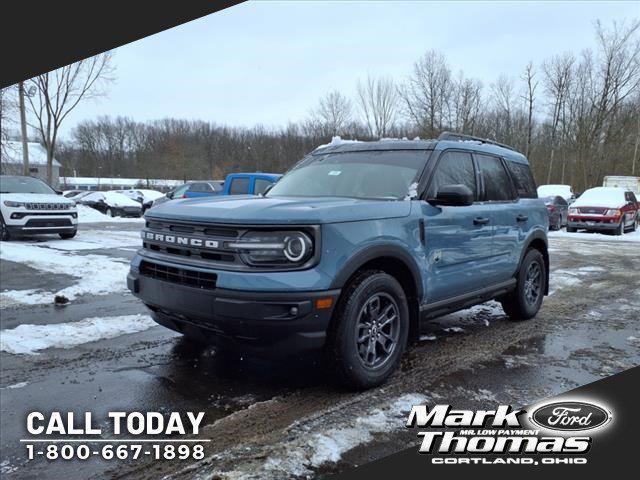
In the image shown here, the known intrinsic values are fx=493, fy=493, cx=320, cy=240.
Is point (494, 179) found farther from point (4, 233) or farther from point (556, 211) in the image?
point (556, 211)

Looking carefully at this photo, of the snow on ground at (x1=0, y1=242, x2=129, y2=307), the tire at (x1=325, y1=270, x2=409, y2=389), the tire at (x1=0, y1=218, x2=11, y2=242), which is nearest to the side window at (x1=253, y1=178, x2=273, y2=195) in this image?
the snow on ground at (x1=0, y1=242, x2=129, y2=307)

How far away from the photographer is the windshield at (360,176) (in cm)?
434

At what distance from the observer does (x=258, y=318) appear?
315 centimetres

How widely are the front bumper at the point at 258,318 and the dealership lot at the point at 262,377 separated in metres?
0.47

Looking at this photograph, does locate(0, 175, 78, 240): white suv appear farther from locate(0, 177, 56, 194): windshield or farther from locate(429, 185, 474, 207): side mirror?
locate(429, 185, 474, 207): side mirror

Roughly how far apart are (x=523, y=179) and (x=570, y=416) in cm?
349

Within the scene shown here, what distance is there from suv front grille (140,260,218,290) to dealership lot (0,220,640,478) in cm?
83

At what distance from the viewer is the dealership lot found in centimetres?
287

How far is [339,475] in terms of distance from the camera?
2650mm

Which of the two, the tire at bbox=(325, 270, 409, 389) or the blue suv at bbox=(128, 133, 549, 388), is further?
the tire at bbox=(325, 270, 409, 389)

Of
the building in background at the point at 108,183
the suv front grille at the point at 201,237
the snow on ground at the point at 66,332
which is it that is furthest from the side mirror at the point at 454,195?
the building in background at the point at 108,183

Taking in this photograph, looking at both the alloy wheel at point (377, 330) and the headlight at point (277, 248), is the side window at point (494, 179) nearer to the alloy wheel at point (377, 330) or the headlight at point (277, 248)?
the alloy wheel at point (377, 330)

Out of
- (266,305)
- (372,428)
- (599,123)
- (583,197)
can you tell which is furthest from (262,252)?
(599,123)

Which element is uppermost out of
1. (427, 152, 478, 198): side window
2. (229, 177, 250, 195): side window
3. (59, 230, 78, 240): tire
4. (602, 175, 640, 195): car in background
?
(602, 175, 640, 195): car in background
